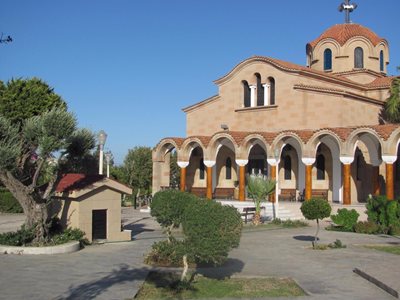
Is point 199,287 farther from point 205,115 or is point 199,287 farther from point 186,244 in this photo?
point 205,115

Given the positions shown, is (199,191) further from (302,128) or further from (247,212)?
(247,212)

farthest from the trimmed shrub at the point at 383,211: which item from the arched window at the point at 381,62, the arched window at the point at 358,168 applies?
the arched window at the point at 381,62

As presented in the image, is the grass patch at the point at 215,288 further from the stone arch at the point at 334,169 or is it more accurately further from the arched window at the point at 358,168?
the arched window at the point at 358,168

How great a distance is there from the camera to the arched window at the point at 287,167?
34.9 m

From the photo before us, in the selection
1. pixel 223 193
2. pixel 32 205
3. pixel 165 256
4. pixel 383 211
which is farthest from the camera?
pixel 223 193

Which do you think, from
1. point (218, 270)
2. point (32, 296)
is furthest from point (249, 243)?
point (32, 296)

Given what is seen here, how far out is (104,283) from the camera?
11359mm

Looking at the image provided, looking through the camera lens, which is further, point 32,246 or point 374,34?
point 374,34

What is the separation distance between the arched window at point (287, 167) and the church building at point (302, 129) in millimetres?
68

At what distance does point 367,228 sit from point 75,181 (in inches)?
515

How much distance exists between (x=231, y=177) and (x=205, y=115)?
203 inches

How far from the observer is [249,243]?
18.9 metres

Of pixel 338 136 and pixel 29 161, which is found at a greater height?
pixel 338 136

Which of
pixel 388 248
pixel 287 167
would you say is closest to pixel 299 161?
pixel 287 167
